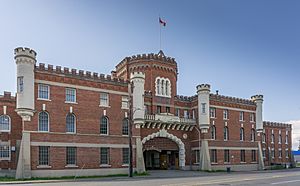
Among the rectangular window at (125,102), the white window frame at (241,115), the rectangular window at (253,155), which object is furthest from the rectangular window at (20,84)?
the rectangular window at (253,155)

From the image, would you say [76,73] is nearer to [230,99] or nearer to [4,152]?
[4,152]

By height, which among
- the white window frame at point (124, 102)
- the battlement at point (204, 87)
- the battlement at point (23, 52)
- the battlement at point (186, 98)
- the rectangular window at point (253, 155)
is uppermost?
the battlement at point (23, 52)

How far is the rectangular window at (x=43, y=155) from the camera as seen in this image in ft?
116

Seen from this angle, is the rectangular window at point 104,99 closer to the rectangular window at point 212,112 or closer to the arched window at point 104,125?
the arched window at point 104,125

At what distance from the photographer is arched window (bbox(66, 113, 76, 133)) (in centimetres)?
3778

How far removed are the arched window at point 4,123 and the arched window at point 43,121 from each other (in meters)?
3.98

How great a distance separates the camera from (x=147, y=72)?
159ft

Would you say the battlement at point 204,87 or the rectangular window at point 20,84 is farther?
the battlement at point 204,87

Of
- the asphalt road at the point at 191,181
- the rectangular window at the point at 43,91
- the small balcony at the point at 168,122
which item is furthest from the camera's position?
the small balcony at the point at 168,122

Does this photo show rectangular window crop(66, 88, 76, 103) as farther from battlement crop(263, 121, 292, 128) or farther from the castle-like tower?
battlement crop(263, 121, 292, 128)

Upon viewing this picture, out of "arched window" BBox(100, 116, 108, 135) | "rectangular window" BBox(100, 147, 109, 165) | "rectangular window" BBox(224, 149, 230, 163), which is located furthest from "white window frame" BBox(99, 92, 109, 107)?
"rectangular window" BBox(224, 149, 230, 163)

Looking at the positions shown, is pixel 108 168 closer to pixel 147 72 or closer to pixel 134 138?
pixel 134 138

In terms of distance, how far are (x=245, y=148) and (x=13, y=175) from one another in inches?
1413

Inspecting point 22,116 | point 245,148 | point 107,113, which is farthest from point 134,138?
point 245,148
